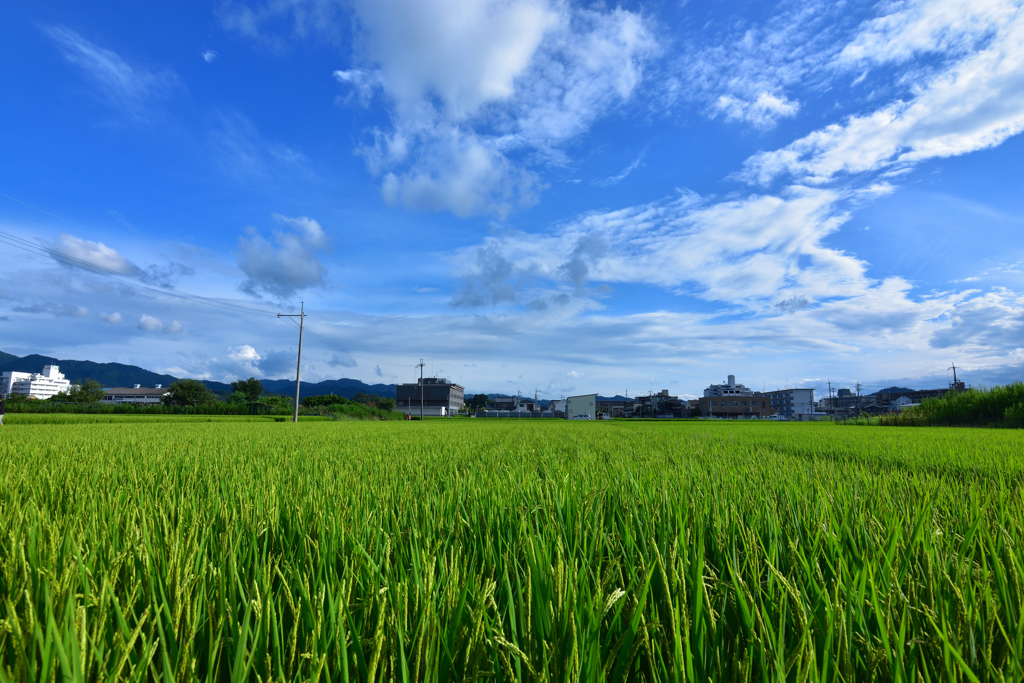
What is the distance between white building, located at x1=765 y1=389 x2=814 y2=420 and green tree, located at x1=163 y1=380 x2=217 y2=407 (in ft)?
372

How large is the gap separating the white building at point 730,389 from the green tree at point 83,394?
113100 millimetres

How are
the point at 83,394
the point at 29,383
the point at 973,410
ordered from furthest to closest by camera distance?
the point at 29,383, the point at 83,394, the point at 973,410

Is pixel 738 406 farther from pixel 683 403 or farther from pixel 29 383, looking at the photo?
pixel 29 383

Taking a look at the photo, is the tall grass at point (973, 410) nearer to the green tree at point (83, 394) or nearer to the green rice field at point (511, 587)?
the green rice field at point (511, 587)

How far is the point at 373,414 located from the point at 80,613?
53.6 metres

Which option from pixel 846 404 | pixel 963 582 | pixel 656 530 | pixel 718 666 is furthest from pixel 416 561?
pixel 846 404

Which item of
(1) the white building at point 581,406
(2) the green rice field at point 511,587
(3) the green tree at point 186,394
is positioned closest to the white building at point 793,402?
(1) the white building at point 581,406

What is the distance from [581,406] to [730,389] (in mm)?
60581

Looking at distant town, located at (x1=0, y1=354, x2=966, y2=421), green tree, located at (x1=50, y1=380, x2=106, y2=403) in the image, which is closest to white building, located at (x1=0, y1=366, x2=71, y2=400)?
distant town, located at (x1=0, y1=354, x2=966, y2=421)

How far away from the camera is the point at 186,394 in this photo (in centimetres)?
6156

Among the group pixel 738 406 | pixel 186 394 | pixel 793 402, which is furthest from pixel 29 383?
pixel 793 402

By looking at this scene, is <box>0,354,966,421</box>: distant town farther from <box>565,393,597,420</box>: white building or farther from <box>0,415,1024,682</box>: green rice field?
<box>0,415,1024,682</box>: green rice field

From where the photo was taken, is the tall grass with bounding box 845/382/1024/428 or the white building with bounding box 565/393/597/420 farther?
the white building with bounding box 565/393/597/420

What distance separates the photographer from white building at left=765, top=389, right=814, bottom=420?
111 m
